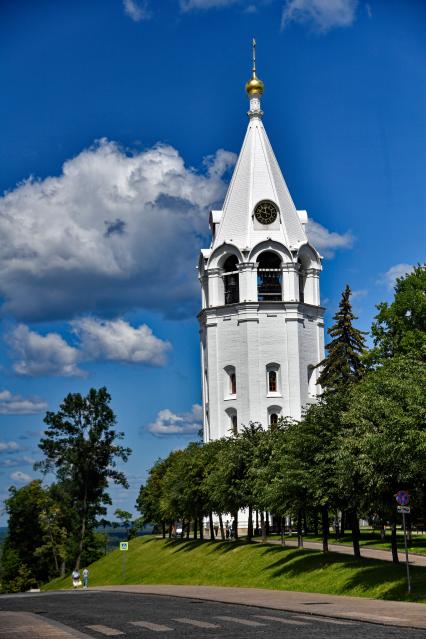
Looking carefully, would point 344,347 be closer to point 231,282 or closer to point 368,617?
point 231,282

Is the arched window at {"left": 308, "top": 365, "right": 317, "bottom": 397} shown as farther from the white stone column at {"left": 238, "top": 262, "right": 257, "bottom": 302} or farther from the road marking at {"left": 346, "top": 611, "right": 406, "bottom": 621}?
the road marking at {"left": 346, "top": 611, "right": 406, "bottom": 621}

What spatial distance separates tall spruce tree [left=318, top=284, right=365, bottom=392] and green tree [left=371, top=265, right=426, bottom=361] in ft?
17.6

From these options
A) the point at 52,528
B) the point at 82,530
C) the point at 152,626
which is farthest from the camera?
the point at 52,528

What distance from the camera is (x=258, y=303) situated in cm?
8794

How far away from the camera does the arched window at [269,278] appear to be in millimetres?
89625

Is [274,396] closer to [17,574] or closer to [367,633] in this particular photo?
[17,574]

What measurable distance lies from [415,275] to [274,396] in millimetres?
26465

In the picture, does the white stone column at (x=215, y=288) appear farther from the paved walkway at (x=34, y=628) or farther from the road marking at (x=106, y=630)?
the road marking at (x=106, y=630)

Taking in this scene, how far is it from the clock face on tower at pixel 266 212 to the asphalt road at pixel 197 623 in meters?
58.0

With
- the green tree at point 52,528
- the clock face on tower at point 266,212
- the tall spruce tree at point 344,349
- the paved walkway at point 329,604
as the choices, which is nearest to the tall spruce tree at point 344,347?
the tall spruce tree at point 344,349

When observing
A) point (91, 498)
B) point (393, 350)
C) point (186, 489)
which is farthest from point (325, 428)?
point (91, 498)

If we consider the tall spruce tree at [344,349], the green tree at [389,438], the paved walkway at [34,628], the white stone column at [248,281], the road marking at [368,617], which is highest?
the white stone column at [248,281]

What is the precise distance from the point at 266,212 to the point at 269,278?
19.3ft

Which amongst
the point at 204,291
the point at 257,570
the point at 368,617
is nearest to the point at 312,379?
the point at 204,291
